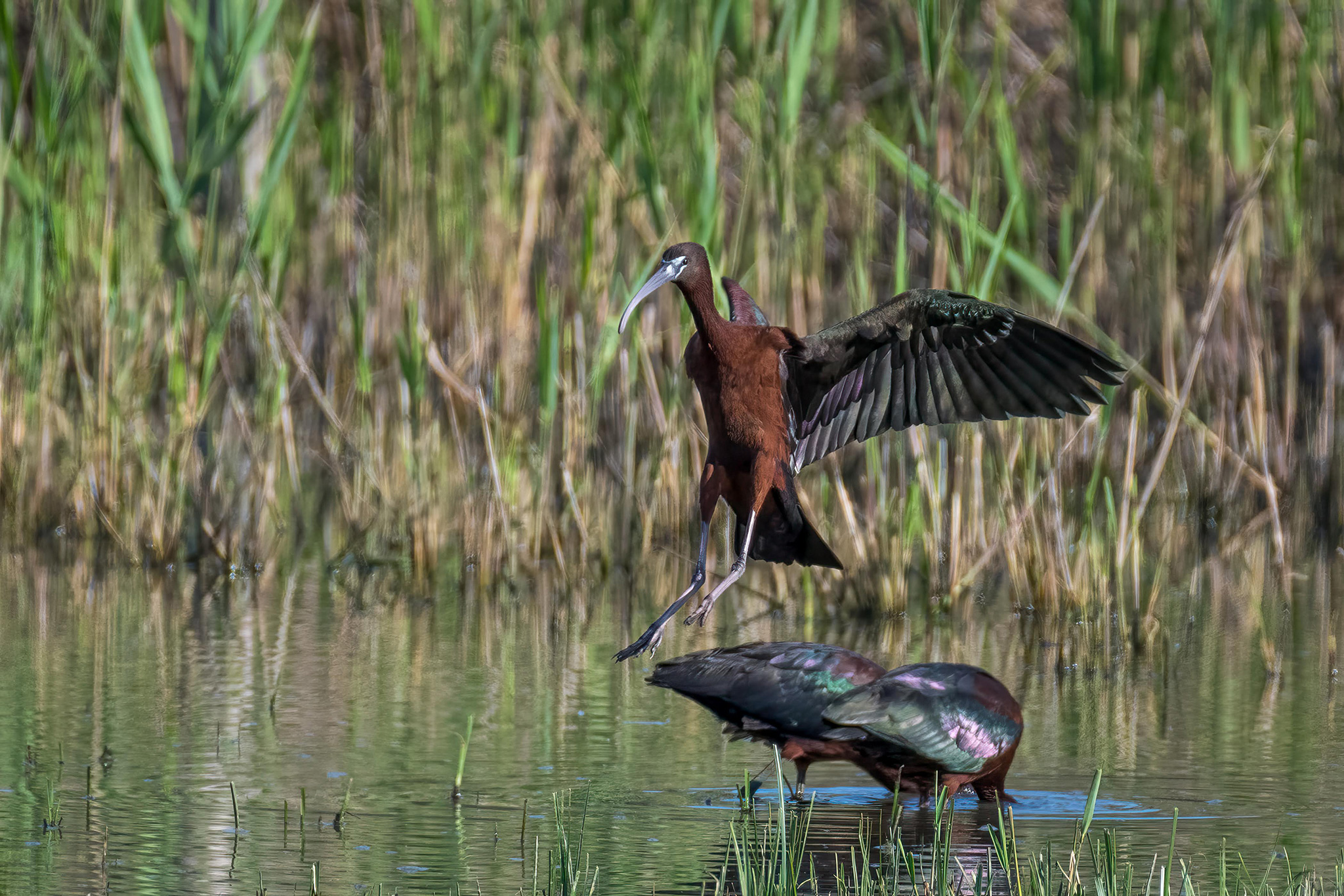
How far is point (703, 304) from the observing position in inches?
182

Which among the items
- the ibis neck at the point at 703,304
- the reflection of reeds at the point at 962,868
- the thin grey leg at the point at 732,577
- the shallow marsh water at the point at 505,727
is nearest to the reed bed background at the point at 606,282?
the shallow marsh water at the point at 505,727

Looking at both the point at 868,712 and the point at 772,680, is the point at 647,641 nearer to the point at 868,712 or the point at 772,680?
the point at 772,680

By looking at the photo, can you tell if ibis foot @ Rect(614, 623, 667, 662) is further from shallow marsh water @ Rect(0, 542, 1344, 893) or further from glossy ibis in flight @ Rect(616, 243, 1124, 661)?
shallow marsh water @ Rect(0, 542, 1344, 893)

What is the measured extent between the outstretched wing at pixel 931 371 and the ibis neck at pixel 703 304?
0.29 m

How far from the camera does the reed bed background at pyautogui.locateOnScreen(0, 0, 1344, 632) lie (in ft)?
21.3

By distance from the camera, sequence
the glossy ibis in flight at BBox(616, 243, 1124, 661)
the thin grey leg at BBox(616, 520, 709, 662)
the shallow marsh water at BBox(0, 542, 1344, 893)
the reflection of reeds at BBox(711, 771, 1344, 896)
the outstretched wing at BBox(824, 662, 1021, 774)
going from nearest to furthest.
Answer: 1. the reflection of reeds at BBox(711, 771, 1344, 896)
2. the shallow marsh water at BBox(0, 542, 1344, 893)
3. the outstretched wing at BBox(824, 662, 1021, 774)
4. the thin grey leg at BBox(616, 520, 709, 662)
5. the glossy ibis in flight at BBox(616, 243, 1124, 661)

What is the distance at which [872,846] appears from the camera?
3854 mm

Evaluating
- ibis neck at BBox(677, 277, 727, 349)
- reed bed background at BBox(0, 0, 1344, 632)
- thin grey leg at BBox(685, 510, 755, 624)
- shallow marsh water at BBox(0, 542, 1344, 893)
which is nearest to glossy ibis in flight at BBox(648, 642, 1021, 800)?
shallow marsh water at BBox(0, 542, 1344, 893)

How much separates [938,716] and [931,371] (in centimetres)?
110

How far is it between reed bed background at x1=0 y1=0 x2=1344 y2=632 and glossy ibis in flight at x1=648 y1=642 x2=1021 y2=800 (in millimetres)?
1690

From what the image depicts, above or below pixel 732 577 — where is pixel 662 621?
below

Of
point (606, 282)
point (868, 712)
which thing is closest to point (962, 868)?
point (868, 712)

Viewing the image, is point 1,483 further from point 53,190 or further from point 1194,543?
point 1194,543

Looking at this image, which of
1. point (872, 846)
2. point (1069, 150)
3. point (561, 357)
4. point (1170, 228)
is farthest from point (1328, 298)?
point (872, 846)
